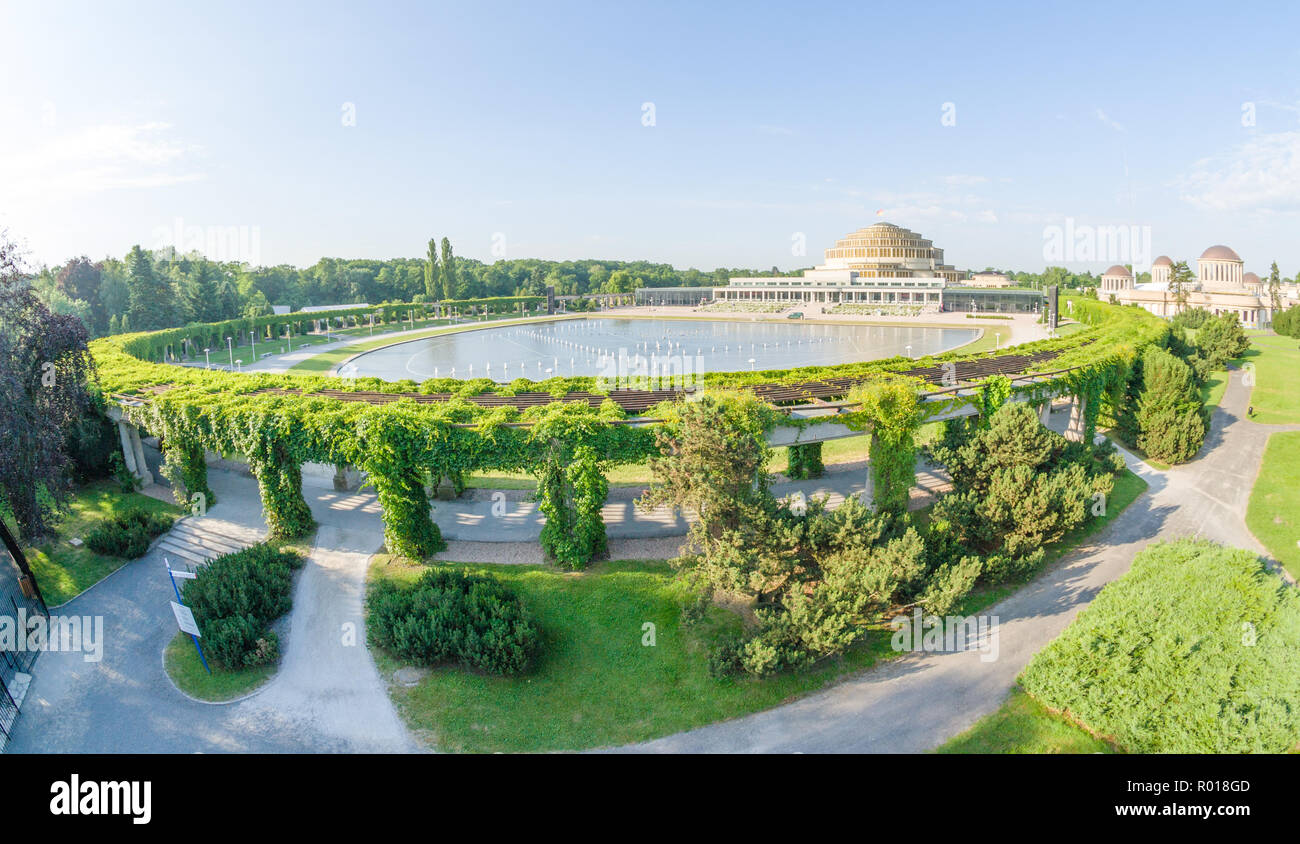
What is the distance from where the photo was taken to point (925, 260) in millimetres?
112750

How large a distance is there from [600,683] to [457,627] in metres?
3.17

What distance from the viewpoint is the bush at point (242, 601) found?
1360cm

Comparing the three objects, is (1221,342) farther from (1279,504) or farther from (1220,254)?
(1220,254)

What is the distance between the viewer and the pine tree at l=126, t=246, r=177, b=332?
5731 cm

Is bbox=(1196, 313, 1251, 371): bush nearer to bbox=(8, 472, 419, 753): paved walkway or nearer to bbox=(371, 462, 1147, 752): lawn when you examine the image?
bbox=(371, 462, 1147, 752): lawn

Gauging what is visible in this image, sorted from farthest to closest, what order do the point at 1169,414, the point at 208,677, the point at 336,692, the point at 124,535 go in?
the point at 1169,414
the point at 124,535
the point at 208,677
the point at 336,692

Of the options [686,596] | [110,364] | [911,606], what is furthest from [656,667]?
[110,364]

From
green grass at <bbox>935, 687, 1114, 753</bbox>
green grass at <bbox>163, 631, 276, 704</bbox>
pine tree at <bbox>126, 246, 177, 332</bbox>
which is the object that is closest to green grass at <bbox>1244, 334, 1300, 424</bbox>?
green grass at <bbox>935, 687, 1114, 753</bbox>

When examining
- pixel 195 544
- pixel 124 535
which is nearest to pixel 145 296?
pixel 124 535

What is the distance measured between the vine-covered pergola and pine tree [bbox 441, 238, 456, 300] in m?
70.2

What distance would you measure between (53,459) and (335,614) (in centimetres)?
976

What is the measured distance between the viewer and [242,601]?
1465 centimetres

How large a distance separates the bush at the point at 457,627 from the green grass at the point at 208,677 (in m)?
2.30

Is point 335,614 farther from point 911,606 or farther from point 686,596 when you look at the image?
point 911,606
